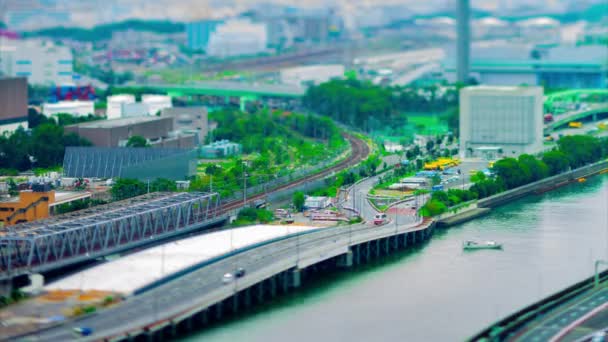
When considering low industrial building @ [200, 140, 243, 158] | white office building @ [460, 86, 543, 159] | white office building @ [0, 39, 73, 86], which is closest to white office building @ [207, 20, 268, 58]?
white office building @ [0, 39, 73, 86]

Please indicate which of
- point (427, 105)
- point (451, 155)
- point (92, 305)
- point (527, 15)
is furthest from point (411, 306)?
point (527, 15)

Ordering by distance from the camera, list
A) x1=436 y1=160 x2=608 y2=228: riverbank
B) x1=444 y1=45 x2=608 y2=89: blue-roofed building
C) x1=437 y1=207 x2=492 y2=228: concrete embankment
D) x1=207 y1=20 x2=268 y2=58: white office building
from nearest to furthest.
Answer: x1=437 y1=207 x2=492 y2=228: concrete embankment → x1=436 y1=160 x2=608 y2=228: riverbank → x1=444 y1=45 x2=608 y2=89: blue-roofed building → x1=207 y1=20 x2=268 y2=58: white office building

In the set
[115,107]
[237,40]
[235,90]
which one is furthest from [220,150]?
[237,40]

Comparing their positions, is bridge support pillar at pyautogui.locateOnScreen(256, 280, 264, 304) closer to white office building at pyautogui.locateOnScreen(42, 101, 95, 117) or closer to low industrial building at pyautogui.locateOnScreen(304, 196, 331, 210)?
low industrial building at pyautogui.locateOnScreen(304, 196, 331, 210)

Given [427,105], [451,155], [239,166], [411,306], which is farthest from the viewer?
[427,105]

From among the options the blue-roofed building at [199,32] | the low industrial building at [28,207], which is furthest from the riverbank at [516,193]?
the blue-roofed building at [199,32]

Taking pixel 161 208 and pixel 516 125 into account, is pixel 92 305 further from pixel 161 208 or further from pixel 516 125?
pixel 516 125

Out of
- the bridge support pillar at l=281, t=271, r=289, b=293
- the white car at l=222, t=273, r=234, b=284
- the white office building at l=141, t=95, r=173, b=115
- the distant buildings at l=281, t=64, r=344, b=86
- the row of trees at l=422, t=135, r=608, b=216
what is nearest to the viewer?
the white car at l=222, t=273, r=234, b=284
